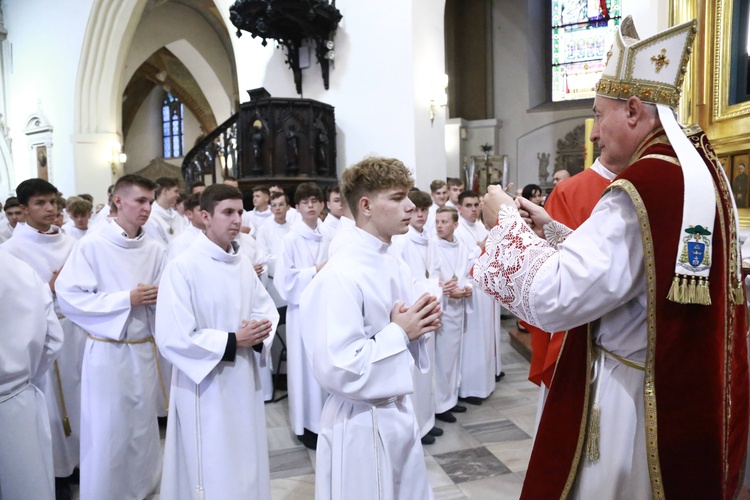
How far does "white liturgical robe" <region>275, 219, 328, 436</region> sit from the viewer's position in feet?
14.5

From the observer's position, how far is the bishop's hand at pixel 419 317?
2.04 metres

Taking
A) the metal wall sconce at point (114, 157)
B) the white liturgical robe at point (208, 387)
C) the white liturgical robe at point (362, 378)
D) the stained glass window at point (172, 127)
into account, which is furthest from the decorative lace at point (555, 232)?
the stained glass window at point (172, 127)

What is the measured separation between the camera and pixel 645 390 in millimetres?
1499

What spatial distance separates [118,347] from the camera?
328 cm

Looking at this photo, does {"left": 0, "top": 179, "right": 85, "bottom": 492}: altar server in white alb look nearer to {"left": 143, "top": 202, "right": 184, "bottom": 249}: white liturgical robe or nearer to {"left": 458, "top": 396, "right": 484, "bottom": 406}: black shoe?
{"left": 143, "top": 202, "right": 184, "bottom": 249}: white liturgical robe

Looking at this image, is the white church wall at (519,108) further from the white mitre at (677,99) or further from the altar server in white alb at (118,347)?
the white mitre at (677,99)

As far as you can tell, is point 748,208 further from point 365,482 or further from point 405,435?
point 365,482

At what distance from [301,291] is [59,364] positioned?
1876 millimetres

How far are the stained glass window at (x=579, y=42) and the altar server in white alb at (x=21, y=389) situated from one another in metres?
15.1

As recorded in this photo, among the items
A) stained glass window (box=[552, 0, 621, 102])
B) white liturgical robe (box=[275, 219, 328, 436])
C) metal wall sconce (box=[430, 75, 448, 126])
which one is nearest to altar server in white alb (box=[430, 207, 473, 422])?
white liturgical robe (box=[275, 219, 328, 436])

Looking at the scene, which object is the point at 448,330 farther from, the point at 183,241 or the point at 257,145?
the point at 257,145

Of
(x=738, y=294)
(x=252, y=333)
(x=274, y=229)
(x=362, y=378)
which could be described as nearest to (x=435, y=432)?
(x=252, y=333)

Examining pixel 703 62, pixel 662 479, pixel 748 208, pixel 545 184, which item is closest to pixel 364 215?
pixel 662 479

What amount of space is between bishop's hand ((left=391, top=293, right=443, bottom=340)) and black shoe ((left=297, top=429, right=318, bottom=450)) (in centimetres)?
259
